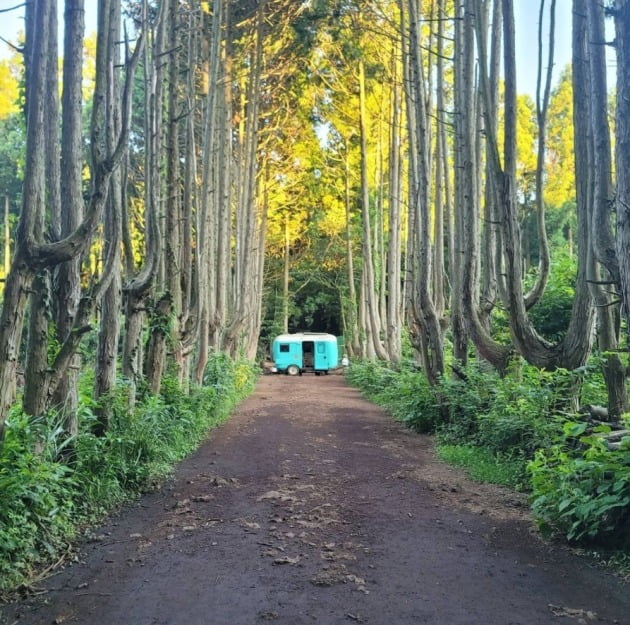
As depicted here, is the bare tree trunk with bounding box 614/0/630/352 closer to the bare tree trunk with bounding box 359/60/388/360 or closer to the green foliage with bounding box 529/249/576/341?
the green foliage with bounding box 529/249/576/341

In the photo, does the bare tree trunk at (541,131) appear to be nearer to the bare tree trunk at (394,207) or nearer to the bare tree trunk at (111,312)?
the bare tree trunk at (111,312)

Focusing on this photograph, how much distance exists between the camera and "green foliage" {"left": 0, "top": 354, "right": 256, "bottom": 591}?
4.00 m

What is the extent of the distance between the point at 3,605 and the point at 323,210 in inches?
1129

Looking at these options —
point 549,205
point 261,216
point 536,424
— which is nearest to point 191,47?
point 536,424

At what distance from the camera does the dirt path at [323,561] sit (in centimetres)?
349

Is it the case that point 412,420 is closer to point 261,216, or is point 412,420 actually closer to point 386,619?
point 386,619

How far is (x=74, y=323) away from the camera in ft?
18.1

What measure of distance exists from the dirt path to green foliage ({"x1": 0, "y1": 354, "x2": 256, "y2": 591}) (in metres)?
0.25

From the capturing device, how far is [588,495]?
15.1 ft

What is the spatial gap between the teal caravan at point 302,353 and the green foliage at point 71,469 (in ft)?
84.2

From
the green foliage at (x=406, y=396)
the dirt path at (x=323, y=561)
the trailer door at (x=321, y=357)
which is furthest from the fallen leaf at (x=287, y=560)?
the trailer door at (x=321, y=357)

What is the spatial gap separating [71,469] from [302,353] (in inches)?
1187

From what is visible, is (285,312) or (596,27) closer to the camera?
(596,27)

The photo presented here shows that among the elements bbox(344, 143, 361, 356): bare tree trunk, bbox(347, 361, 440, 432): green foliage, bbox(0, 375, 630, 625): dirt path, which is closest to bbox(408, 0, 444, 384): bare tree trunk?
bbox(347, 361, 440, 432): green foliage
